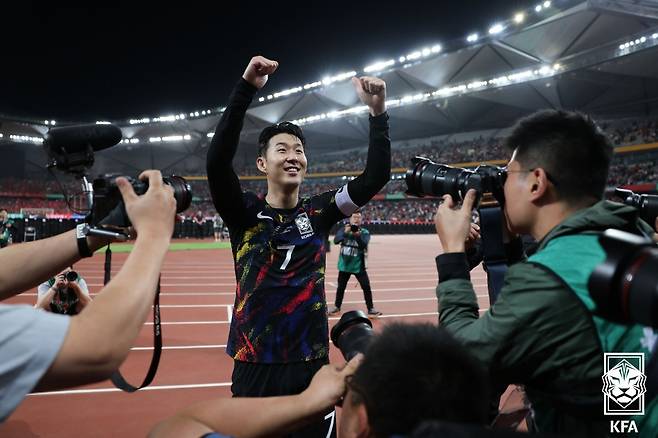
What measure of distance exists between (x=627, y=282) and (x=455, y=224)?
0.62 metres

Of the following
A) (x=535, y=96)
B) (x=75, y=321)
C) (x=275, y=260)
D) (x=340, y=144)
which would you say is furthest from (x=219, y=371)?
(x=340, y=144)

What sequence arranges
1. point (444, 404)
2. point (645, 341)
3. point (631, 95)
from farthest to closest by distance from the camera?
point (631, 95) → point (645, 341) → point (444, 404)

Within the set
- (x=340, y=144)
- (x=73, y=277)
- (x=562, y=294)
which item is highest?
(x=340, y=144)

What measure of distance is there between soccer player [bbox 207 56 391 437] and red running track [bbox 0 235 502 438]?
16.2 inches

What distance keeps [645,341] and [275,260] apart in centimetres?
144

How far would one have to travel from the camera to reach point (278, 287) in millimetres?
1952

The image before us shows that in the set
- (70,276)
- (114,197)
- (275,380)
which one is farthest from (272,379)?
(70,276)

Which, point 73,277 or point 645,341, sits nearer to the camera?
point 645,341

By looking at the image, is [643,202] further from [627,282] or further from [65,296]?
[65,296]

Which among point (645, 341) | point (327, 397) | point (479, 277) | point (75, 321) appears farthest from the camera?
point (479, 277)

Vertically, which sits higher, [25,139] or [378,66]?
[378,66]

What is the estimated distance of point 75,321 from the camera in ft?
2.58

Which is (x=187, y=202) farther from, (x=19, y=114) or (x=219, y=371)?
(x=19, y=114)

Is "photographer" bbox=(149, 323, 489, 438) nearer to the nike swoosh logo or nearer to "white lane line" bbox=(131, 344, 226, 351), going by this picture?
the nike swoosh logo
